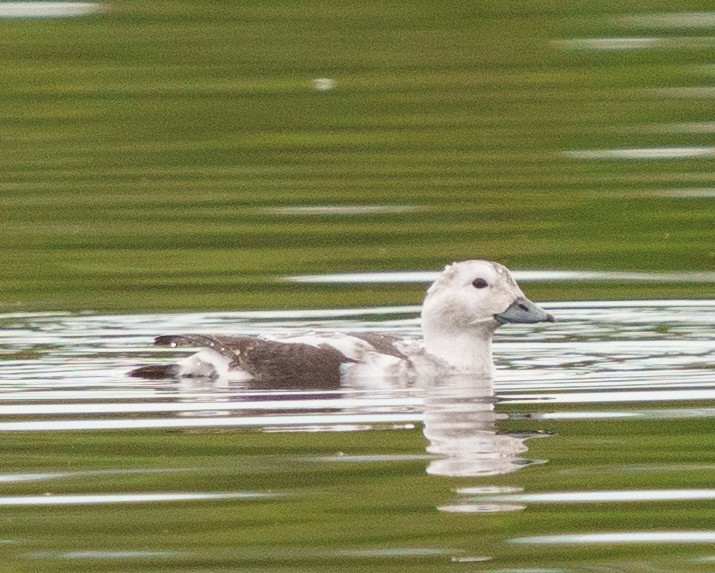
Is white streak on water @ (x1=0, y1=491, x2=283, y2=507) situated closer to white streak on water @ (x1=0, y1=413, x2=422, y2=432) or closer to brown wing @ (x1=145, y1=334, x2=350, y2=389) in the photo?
white streak on water @ (x1=0, y1=413, x2=422, y2=432)

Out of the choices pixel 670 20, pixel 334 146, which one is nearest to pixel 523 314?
pixel 334 146

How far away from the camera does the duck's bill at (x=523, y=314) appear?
1071 cm

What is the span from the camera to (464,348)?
10.8 metres

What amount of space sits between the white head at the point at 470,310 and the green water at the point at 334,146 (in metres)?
1.12

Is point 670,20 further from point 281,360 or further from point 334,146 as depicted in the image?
point 281,360

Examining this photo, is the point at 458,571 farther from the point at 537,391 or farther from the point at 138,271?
the point at 138,271

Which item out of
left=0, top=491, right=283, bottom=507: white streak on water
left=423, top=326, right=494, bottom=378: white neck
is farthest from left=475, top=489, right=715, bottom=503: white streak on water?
left=423, top=326, right=494, bottom=378: white neck

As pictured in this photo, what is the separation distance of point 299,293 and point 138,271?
1011 millimetres

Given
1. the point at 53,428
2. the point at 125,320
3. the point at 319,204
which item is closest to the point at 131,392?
the point at 53,428

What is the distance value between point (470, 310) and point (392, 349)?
55cm

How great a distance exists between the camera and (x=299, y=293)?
12125 millimetres

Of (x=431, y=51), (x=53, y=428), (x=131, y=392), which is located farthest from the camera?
(x=431, y=51)

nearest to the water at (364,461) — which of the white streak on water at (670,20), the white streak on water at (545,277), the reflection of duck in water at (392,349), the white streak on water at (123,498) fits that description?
the white streak on water at (123,498)

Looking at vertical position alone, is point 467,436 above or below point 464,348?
below
